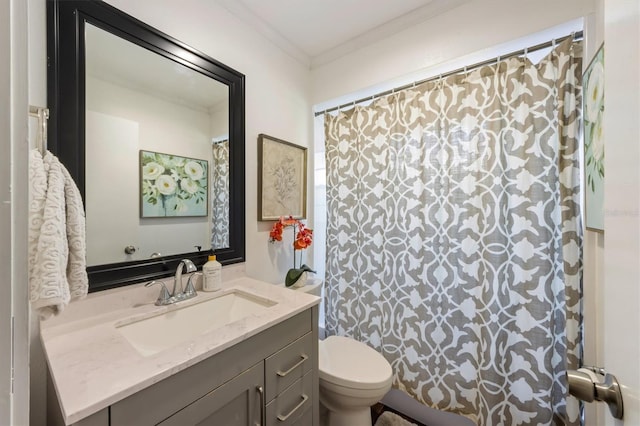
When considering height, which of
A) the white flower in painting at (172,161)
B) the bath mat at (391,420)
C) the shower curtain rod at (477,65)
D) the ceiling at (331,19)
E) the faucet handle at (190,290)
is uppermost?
the ceiling at (331,19)

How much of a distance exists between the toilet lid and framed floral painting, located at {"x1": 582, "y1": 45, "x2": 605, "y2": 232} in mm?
1121

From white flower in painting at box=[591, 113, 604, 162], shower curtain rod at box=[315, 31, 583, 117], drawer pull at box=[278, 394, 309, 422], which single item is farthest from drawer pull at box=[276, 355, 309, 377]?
shower curtain rod at box=[315, 31, 583, 117]

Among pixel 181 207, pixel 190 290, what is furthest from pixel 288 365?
pixel 181 207

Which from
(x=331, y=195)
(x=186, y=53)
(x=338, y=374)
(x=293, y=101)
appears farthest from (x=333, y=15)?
(x=338, y=374)

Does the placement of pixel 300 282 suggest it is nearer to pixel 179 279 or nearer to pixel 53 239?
pixel 179 279

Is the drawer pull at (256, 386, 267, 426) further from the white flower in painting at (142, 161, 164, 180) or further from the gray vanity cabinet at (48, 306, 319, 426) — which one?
the white flower in painting at (142, 161, 164, 180)

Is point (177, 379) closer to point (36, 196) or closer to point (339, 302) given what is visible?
point (36, 196)

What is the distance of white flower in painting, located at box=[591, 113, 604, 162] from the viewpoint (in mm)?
935

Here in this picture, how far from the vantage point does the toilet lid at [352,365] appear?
1215 millimetres

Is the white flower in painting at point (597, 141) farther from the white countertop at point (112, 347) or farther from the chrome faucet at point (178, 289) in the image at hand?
the chrome faucet at point (178, 289)

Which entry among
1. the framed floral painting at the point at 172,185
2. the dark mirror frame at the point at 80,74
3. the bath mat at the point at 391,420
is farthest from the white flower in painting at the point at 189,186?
the bath mat at the point at 391,420

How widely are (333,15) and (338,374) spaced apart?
2045 millimetres

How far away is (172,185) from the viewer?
1.20 metres

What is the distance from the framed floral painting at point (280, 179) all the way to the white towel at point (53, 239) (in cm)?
99
